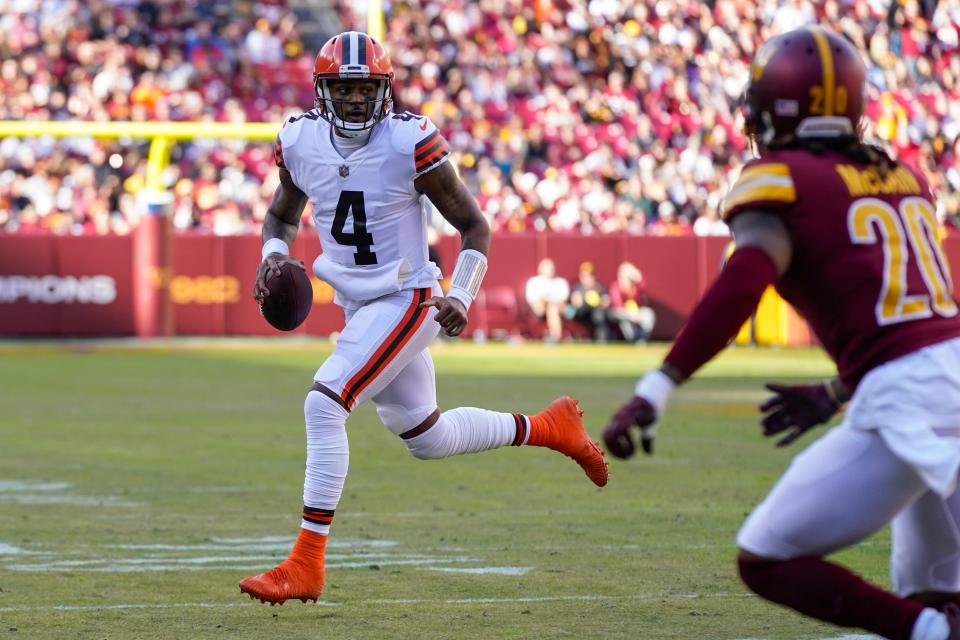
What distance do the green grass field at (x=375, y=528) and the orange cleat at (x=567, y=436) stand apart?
1.08 feet

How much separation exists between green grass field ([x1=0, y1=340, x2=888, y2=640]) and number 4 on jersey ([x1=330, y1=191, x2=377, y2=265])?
3.83 feet

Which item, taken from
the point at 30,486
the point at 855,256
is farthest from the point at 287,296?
the point at 30,486

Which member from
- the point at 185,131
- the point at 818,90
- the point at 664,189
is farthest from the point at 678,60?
the point at 818,90

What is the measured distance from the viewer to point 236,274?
992 inches

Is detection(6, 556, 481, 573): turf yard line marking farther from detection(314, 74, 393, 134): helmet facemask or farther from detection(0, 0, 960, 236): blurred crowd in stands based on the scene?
detection(0, 0, 960, 236): blurred crowd in stands

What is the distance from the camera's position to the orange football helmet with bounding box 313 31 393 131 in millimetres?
6109

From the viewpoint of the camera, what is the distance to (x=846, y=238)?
12.3ft

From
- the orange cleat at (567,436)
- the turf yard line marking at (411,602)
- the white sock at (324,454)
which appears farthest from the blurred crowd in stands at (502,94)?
the turf yard line marking at (411,602)

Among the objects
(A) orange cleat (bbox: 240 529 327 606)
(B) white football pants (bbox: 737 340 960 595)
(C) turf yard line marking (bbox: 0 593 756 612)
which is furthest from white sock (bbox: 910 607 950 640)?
(A) orange cleat (bbox: 240 529 327 606)

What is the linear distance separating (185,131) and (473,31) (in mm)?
6565

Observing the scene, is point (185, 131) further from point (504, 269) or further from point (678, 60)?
point (678, 60)

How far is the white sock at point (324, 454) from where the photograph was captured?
577 cm

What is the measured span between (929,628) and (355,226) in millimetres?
2958

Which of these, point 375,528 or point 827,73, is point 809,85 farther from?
point 375,528
